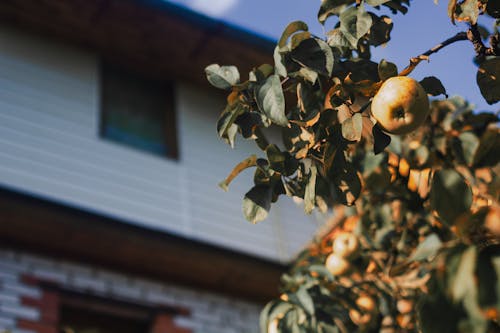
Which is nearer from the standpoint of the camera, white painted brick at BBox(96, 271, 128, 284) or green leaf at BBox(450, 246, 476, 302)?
green leaf at BBox(450, 246, 476, 302)

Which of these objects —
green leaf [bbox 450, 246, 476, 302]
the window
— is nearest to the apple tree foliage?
green leaf [bbox 450, 246, 476, 302]

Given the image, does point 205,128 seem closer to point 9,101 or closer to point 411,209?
point 9,101

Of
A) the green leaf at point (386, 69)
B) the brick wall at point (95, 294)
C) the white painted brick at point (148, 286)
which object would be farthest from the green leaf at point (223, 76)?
the white painted brick at point (148, 286)

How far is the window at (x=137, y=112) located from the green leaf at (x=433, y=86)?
5.51m

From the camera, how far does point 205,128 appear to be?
8.42m

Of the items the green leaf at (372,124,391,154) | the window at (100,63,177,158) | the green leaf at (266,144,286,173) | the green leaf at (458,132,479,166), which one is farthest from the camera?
the window at (100,63,177,158)

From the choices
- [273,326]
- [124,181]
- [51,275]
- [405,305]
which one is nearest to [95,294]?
[51,275]

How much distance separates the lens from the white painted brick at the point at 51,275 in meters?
5.90

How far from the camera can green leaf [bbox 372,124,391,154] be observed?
2258 millimetres

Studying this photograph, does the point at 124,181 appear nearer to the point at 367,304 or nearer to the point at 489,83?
the point at 367,304

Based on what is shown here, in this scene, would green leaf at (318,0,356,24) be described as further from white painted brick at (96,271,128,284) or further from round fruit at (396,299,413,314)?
white painted brick at (96,271,128,284)

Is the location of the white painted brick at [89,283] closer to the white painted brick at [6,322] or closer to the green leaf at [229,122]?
the white painted brick at [6,322]

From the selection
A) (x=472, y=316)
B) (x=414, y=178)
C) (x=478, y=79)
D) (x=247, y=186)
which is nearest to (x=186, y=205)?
(x=247, y=186)

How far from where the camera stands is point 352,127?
224 cm
